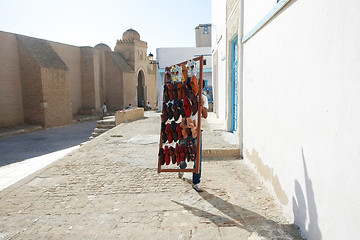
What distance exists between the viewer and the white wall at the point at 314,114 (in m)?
1.79

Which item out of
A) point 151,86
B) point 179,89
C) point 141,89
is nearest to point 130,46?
point 141,89

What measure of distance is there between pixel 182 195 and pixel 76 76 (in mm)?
20156

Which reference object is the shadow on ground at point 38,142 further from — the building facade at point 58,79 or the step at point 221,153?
the step at point 221,153

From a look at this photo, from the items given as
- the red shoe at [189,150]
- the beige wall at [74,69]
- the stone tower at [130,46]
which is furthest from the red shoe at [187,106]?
the stone tower at [130,46]

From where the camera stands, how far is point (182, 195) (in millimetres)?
3801

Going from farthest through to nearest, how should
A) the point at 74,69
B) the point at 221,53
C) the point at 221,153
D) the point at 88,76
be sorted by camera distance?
the point at 88,76
the point at 74,69
the point at 221,53
the point at 221,153

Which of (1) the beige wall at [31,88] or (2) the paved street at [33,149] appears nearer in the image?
(2) the paved street at [33,149]

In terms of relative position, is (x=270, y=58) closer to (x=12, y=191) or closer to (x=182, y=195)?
(x=182, y=195)

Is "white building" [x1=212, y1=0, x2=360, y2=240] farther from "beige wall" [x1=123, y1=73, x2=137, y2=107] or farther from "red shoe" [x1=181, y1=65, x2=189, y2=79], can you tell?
"beige wall" [x1=123, y1=73, x2=137, y2=107]

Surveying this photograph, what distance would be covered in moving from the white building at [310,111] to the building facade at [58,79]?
1515cm

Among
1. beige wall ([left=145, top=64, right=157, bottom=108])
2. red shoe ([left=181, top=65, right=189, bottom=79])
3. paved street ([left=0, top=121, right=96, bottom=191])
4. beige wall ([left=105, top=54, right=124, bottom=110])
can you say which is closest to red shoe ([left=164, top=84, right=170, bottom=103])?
red shoe ([left=181, top=65, right=189, bottom=79])

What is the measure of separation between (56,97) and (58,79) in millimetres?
1249

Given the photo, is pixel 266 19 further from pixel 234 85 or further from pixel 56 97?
pixel 56 97

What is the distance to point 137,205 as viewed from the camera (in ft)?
11.6
